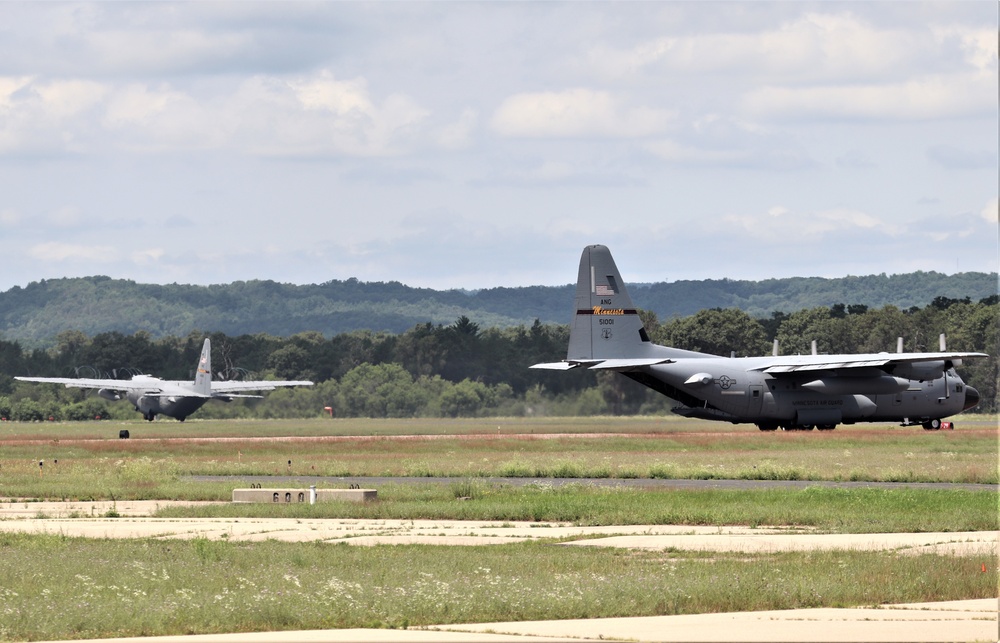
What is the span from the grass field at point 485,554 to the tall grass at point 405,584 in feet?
0.15

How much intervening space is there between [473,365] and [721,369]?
8039 centimetres

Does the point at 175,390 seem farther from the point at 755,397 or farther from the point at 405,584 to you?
the point at 405,584

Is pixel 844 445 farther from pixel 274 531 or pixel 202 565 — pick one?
pixel 202 565

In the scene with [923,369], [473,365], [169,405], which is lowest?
[169,405]

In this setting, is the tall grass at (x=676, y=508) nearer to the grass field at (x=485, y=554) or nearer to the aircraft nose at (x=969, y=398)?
the grass field at (x=485, y=554)

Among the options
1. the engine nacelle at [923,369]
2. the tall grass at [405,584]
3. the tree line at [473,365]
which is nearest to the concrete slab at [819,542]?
the tall grass at [405,584]

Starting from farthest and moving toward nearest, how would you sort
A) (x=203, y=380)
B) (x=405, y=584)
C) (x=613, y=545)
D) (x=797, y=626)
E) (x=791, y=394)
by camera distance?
1. (x=203, y=380)
2. (x=791, y=394)
3. (x=613, y=545)
4. (x=405, y=584)
5. (x=797, y=626)

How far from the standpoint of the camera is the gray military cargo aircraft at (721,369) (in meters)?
69.9

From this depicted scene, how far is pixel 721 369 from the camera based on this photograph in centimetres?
7038

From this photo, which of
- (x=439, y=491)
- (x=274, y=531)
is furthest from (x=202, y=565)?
(x=439, y=491)

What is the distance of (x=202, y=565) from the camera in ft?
83.4

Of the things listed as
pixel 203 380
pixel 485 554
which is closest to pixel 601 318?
pixel 485 554

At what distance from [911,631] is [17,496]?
31241 millimetres

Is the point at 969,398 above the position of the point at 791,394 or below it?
below
